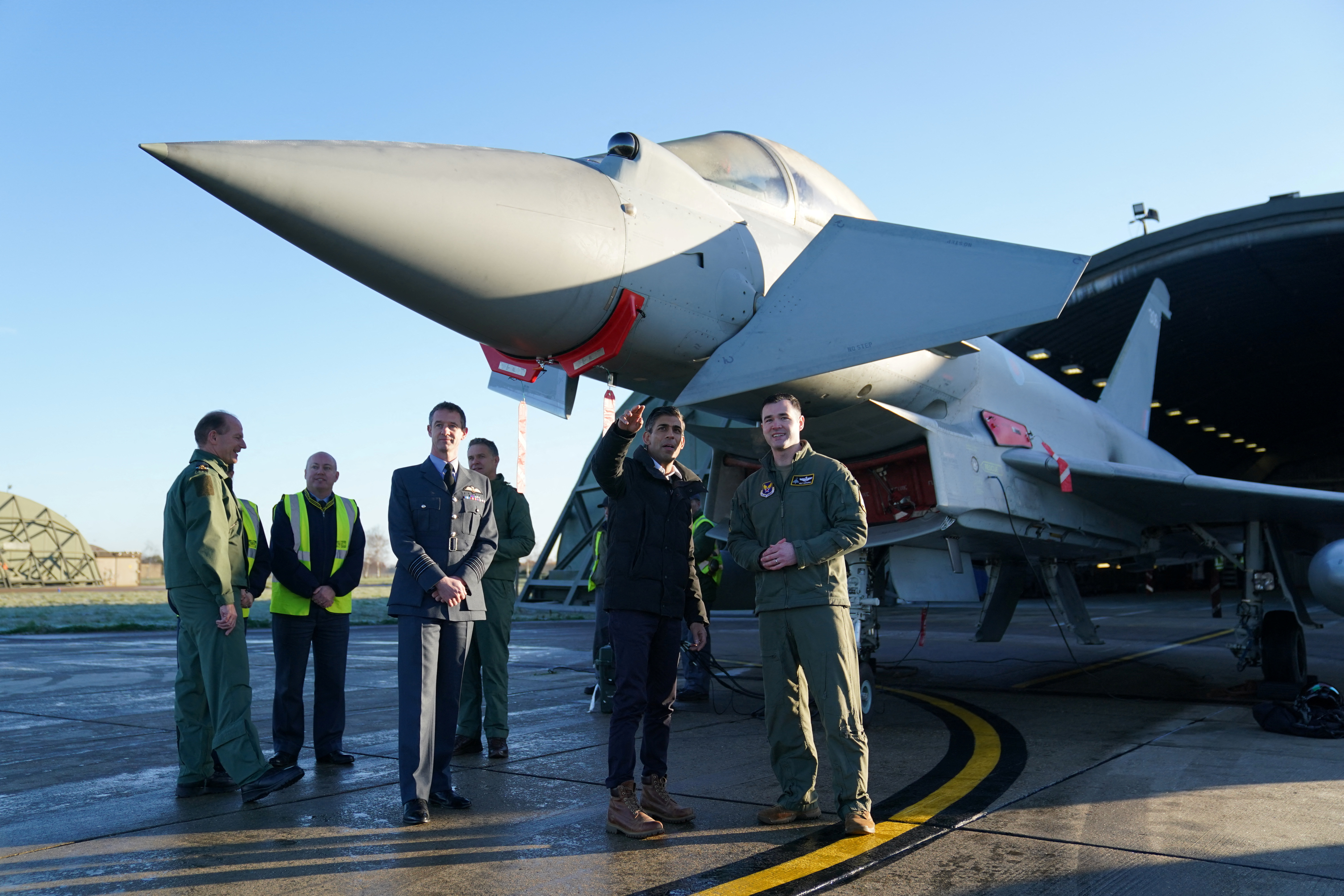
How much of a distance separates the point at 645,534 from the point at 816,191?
105 inches

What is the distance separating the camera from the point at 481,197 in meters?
3.74

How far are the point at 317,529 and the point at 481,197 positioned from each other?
7.82ft

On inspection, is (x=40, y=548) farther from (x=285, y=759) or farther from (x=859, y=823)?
(x=859, y=823)

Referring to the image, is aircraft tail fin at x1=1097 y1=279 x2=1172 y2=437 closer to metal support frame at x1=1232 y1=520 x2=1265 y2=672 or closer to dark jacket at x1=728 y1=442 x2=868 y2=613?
metal support frame at x1=1232 y1=520 x2=1265 y2=672

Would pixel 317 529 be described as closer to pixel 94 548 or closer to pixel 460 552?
pixel 460 552

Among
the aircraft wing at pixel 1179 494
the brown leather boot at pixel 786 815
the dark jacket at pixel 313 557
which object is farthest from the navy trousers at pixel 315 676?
the aircraft wing at pixel 1179 494

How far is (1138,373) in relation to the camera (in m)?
11.2

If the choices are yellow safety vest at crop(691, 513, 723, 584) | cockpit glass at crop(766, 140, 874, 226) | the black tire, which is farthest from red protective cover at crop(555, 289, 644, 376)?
the black tire

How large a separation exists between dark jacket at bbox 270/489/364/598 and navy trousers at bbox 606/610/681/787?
2059 mm

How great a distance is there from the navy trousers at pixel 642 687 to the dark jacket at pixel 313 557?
6.76ft

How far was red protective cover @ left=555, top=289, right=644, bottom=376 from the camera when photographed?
14.0ft

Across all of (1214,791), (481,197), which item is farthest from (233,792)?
(1214,791)

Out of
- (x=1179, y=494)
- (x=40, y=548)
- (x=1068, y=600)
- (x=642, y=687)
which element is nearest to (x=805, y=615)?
(x=642, y=687)

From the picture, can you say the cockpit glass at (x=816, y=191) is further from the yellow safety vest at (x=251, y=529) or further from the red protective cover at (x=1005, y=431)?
the yellow safety vest at (x=251, y=529)
